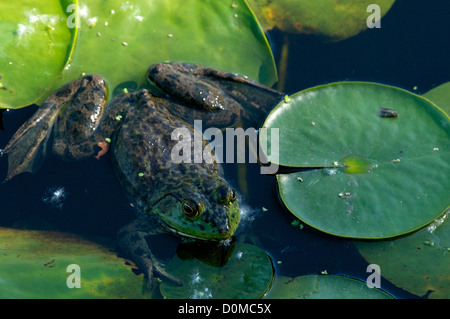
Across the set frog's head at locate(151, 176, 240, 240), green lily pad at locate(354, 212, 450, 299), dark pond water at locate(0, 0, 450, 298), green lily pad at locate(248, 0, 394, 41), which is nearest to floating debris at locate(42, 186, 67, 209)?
dark pond water at locate(0, 0, 450, 298)

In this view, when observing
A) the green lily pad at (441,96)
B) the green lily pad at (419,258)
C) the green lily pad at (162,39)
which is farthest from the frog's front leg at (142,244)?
the green lily pad at (441,96)

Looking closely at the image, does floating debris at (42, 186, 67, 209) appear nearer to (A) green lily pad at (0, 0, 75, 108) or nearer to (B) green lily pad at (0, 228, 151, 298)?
(B) green lily pad at (0, 228, 151, 298)

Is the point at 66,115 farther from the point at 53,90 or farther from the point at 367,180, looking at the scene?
the point at 367,180

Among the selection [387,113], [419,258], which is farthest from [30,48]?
[419,258]

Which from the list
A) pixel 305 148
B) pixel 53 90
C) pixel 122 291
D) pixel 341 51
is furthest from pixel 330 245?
pixel 53 90

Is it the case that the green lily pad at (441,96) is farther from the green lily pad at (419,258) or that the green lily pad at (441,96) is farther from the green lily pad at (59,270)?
the green lily pad at (59,270)

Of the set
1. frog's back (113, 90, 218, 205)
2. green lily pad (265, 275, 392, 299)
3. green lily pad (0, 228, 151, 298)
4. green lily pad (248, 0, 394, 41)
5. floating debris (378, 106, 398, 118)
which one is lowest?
green lily pad (265, 275, 392, 299)
